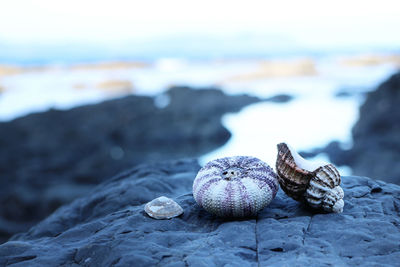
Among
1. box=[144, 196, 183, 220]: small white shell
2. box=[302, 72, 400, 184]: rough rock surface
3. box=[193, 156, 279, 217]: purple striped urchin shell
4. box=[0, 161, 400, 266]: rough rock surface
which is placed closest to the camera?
box=[0, 161, 400, 266]: rough rock surface

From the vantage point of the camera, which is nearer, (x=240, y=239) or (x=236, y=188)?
(x=240, y=239)

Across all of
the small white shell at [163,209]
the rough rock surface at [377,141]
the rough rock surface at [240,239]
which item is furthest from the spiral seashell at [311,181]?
the rough rock surface at [377,141]

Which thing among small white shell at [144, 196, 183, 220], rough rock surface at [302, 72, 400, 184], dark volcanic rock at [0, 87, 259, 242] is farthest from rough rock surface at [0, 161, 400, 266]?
dark volcanic rock at [0, 87, 259, 242]

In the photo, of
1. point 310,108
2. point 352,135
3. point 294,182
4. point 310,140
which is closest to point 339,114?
point 310,108

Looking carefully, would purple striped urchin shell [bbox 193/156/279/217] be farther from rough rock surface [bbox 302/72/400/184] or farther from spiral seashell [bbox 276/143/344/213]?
rough rock surface [bbox 302/72/400/184]

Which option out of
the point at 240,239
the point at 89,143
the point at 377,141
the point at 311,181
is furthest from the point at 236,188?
the point at 89,143

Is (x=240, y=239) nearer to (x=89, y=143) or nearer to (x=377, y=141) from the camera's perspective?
(x=377, y=141)
